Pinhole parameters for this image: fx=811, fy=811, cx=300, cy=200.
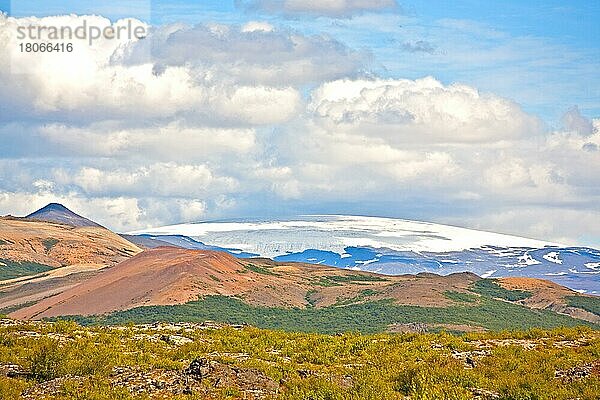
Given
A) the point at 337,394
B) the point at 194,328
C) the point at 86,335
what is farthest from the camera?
the point at 194,328

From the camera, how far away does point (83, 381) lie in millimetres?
32031

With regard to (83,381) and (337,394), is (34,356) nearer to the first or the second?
(83,381)

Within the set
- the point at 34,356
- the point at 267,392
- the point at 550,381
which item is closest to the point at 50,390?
the point at 34,356

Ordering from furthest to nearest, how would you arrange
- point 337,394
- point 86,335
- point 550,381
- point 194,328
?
point 194,328
point 86,335
point 550,381
point 337,394

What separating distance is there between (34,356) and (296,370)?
451 inches

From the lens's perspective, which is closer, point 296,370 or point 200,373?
point 200,373

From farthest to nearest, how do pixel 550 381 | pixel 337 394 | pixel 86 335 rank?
1. pixel 86 335
2. pixel 550 381
3. pixel 337 394

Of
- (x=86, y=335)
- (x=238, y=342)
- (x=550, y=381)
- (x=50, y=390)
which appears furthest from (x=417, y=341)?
(x=50, y=390)

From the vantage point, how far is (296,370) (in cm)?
3591

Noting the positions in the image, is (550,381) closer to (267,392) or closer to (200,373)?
(267,392)

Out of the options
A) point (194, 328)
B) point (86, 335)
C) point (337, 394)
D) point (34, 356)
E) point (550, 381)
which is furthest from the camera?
point (194, 328)

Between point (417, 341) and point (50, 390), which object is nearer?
point (50, 390)

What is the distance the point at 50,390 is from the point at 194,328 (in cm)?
2128

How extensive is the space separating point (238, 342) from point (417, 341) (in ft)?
32.0
